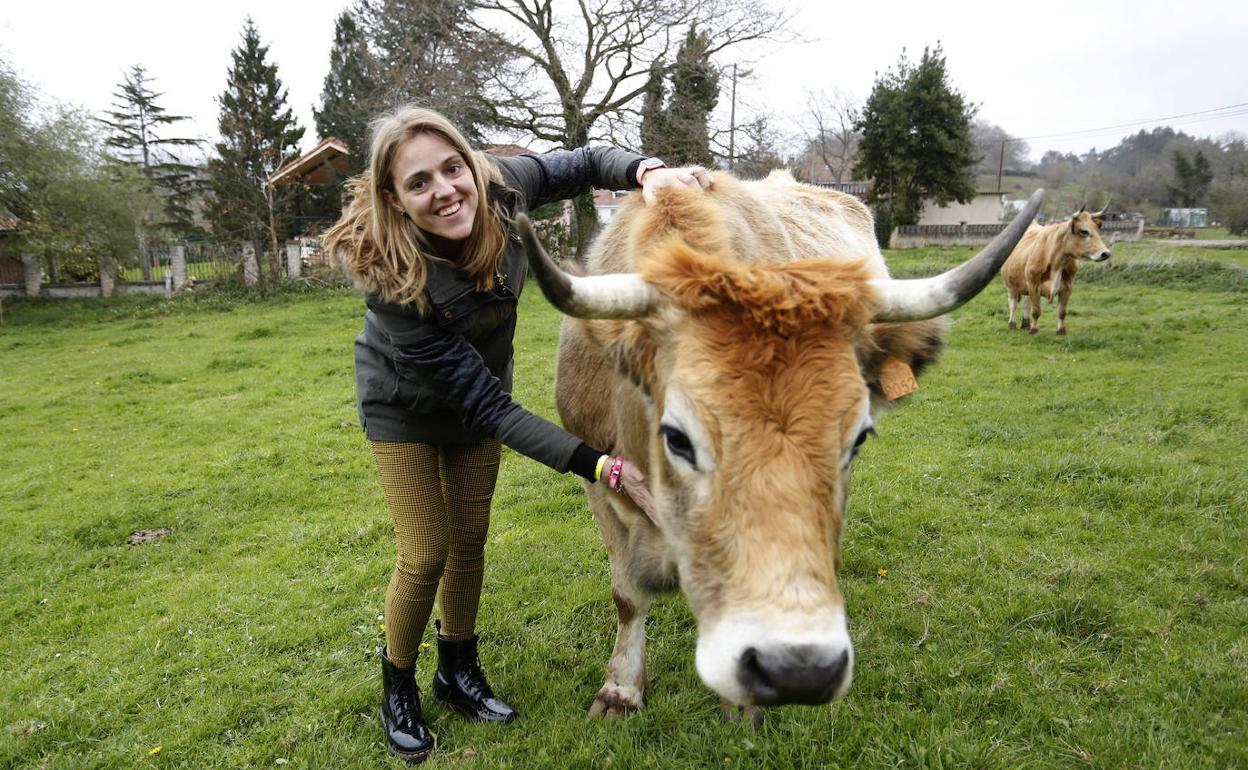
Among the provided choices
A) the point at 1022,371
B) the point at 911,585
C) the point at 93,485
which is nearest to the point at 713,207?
the point at 911,585

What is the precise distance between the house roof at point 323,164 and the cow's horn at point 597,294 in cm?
2741

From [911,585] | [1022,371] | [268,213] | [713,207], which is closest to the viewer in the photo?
[713,207]

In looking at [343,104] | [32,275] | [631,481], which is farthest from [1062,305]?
[343,104]

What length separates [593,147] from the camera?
3.74 m

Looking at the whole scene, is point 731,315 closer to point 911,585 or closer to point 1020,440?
point 911,585

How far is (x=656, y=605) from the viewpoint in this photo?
4.30m

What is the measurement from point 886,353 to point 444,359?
168cm

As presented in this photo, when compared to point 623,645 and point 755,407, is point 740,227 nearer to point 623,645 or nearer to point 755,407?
point 755,407

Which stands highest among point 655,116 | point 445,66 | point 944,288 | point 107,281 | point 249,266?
point 445,66

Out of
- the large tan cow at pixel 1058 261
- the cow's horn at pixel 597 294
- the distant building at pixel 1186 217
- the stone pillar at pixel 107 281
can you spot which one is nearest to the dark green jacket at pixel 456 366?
the cow's horn at pixel 597 294

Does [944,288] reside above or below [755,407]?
above

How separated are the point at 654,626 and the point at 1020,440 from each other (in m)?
4.78

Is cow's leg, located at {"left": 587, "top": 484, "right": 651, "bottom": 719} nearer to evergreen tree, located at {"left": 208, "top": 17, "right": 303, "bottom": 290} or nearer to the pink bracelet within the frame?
the pink bracelet

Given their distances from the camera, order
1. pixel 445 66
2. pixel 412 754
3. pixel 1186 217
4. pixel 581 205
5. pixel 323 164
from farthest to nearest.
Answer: pixel 1186 217 → pixel 323 164 → pixel 581 205 → pixel 445 66 → pixel 412 754
